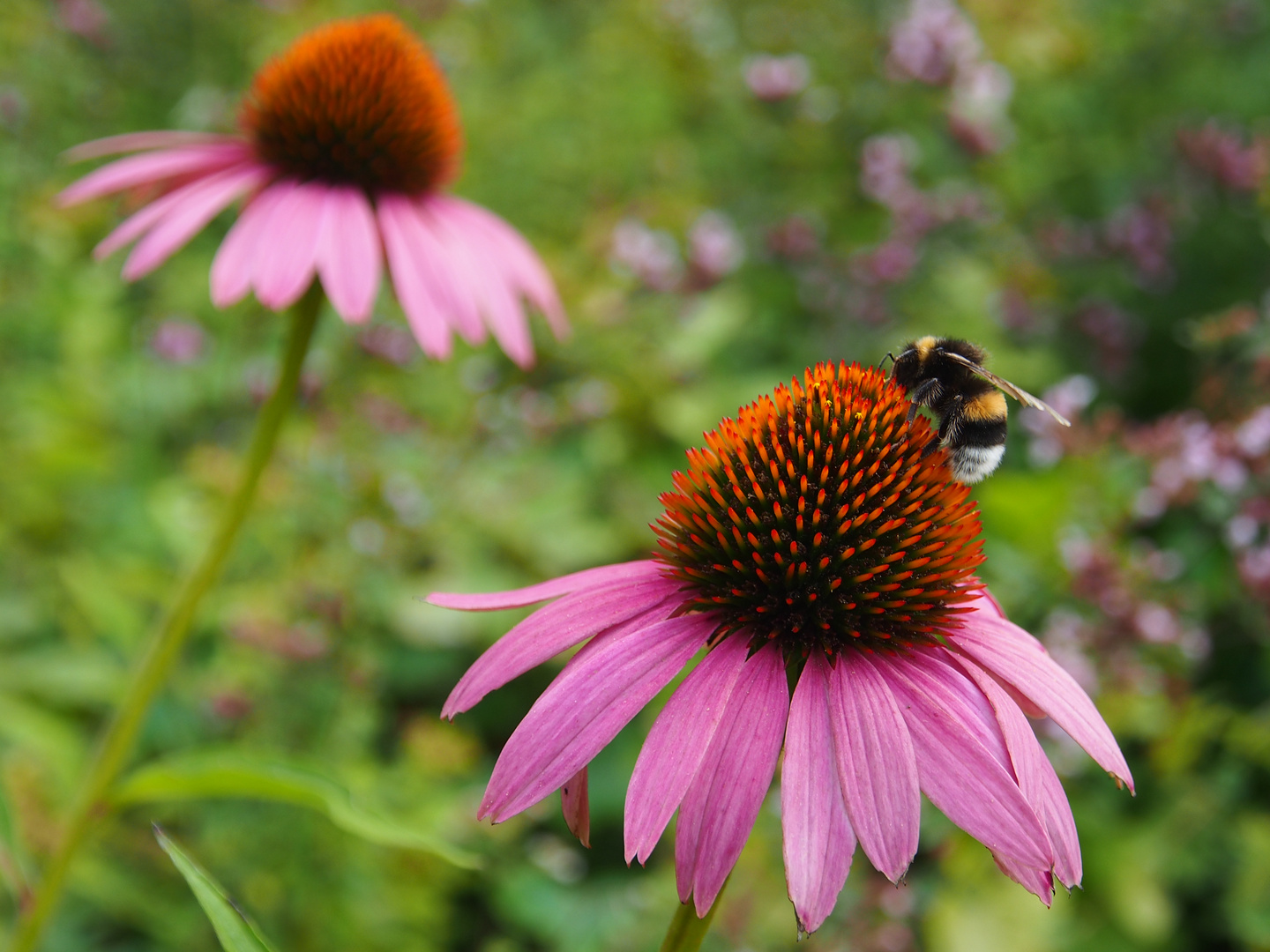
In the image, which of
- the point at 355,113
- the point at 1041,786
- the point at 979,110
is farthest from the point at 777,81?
the point at 1041,786

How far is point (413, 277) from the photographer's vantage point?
1.44m

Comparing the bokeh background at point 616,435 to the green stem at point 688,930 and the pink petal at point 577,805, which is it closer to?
the pink petal at point 577,805

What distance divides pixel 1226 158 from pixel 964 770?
120 inches

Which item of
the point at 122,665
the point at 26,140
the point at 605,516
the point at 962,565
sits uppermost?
the point at 26,140

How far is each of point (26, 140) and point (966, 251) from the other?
2956 mm

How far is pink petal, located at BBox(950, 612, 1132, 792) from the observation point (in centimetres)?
80

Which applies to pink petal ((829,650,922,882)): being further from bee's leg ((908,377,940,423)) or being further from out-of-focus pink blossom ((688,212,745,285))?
out-of-focus pink blossom ((688,212,745,285))

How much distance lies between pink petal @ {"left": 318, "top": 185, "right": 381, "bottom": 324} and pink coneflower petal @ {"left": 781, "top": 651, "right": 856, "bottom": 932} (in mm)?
746

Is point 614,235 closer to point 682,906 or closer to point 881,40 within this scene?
point 881,40

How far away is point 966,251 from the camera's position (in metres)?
3.25

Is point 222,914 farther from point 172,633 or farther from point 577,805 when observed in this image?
point 172,633

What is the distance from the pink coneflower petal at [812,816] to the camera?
666mm

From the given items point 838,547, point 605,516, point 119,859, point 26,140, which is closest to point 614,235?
point 605,516

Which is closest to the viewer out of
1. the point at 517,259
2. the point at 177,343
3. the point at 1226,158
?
the point at 517,259
